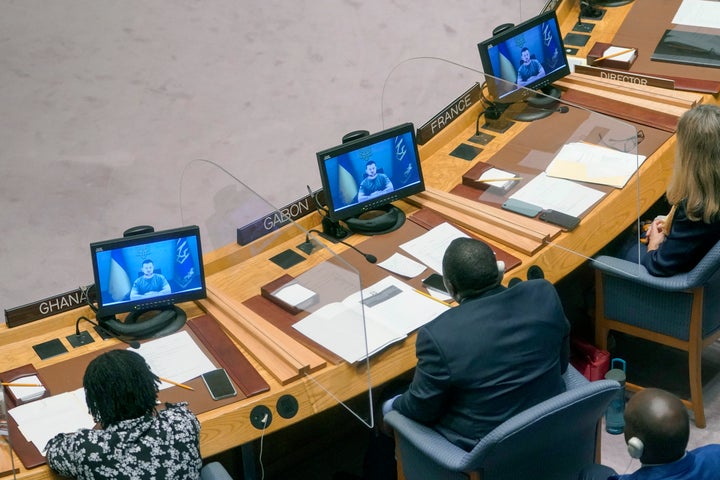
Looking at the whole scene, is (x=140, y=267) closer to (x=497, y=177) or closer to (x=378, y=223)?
(x=378, y=223)

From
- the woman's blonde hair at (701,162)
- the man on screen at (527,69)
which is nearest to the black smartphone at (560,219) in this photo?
the woman's blonde hair at (701,162)

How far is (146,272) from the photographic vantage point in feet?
11.3

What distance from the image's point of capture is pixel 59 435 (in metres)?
2.80

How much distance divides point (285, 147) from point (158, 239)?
8.44 feet

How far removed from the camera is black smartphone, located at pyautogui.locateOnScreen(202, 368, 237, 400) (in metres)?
3.13

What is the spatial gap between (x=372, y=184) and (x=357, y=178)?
0.07 meters

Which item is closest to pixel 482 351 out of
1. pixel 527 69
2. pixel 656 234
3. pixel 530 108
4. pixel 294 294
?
pixel 294 294

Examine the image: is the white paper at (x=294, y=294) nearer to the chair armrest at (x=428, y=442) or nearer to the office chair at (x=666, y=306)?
the chair armrest at (x=428, y=442)

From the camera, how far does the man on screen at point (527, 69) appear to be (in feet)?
14.4

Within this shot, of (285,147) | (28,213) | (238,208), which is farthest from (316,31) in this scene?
(238,208)

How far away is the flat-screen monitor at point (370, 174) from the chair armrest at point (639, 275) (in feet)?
2.52

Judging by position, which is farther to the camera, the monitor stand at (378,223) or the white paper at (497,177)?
the white paper at (497,177)

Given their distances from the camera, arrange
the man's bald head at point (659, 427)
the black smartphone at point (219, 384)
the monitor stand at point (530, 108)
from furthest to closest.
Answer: the monitor stand at point (530, 108)
the black smartphone at point (219, 384)
the man's bald head at point (659, 427)

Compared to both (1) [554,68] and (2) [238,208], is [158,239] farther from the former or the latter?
(1) [554,68]
